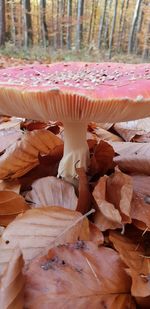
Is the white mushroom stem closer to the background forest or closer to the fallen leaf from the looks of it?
the fallen leaf

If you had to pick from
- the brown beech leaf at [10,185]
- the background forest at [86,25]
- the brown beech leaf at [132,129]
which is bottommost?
the background forest at [86,25]

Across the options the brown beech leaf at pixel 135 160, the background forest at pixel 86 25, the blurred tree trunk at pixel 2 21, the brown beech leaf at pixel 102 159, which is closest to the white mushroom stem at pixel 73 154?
the brown beech leaf at pixel 102 159

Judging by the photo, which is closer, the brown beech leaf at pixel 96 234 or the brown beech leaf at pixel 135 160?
the brown beech leaf at pixel 96 234

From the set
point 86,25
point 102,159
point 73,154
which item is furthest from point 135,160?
point 86,25

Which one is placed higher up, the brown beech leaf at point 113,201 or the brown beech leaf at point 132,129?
the brown beech leaf at point 113,201

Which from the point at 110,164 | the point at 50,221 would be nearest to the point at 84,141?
the point at 110,164

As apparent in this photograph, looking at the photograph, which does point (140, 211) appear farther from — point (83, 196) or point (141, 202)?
point (83, 196)

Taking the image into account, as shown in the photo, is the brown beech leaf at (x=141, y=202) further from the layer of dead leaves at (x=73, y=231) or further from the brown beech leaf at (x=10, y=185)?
the brown beech leaf at (x=10, y=185)
